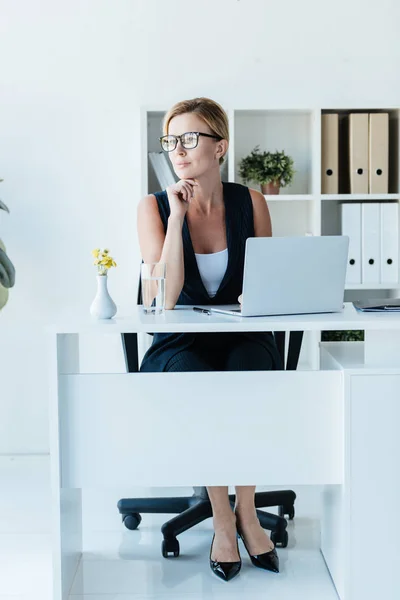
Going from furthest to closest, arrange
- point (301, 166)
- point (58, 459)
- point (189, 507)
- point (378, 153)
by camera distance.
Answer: point (301, 166) → point (378, 153) → point (189, 507) → point (58, 459)

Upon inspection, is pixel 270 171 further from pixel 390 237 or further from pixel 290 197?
pixel 390 237

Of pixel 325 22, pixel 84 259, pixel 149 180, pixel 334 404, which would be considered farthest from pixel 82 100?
pixel 334 404

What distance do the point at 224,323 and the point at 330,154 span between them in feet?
5.42

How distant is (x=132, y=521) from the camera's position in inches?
101

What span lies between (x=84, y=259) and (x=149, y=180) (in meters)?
0.49

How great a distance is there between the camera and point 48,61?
3.40 meters

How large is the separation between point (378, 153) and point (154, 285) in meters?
1.56

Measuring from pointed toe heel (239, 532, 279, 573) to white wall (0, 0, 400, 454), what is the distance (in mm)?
1724

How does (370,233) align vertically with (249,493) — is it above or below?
above

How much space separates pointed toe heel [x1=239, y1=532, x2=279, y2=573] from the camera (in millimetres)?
2203

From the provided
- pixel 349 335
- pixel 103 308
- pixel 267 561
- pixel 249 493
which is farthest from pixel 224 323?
pixel 349 335

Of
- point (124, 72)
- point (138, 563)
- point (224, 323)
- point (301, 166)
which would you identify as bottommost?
point (138, 563)

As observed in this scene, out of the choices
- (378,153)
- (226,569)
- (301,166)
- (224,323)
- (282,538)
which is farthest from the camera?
(301,166)

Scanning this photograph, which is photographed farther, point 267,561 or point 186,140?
point 186,140
